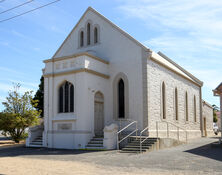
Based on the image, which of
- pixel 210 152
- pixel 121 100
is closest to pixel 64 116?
pixel 121 100

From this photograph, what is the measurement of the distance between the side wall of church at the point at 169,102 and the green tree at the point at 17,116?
35.0ft

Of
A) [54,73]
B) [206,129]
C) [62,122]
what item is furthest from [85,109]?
[206,129]

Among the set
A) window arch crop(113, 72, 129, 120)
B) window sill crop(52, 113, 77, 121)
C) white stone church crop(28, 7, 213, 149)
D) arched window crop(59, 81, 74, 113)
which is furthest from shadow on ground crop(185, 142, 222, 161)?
arched window crop(59, 81, 74, 113)

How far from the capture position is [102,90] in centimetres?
2209

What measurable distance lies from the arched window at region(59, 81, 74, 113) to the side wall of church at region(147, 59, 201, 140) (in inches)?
220

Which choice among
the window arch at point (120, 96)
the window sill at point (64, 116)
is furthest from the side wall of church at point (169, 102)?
the window sill at point (64, 116)

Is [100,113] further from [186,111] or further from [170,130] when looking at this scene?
[186,111]

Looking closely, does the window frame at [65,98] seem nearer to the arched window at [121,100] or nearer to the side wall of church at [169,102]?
the arched window at [121,100]

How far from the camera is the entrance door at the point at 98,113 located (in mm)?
21578

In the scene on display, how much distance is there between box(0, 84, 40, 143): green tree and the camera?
24906 mm

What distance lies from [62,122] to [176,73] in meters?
12.2

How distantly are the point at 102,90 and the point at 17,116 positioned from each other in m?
8.21

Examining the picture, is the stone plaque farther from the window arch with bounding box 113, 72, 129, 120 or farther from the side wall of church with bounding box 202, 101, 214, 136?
the side wall of church with bounding box 202, 101, 214, 136

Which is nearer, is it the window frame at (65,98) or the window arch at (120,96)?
the window frame at (65,98)
